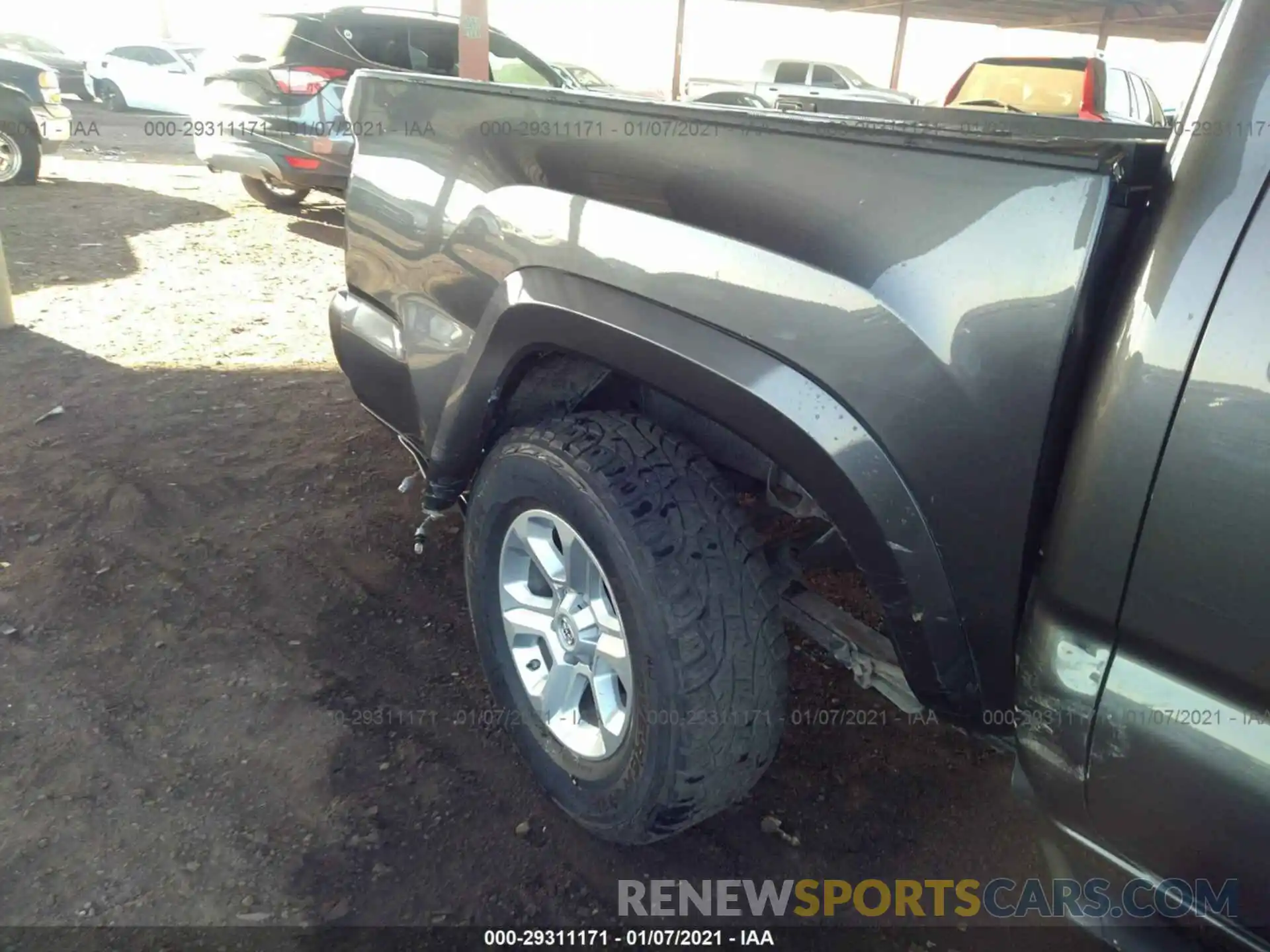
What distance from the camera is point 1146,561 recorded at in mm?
1185

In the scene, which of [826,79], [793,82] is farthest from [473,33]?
[826,79]

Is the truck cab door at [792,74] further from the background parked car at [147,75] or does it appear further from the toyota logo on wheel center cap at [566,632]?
the toyota logo on wheel center cap at [566,632]

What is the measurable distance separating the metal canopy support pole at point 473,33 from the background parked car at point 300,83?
1.12 meters

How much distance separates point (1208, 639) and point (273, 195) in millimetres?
9487

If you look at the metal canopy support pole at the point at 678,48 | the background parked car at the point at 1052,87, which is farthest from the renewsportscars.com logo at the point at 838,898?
the metal canopy support pole at the point at 678,48

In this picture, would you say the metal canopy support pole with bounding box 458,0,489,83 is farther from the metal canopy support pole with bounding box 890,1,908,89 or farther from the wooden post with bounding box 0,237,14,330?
the metal canopy support pole with bounding box 890,1,908,89

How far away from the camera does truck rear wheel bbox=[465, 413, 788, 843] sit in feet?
5.71

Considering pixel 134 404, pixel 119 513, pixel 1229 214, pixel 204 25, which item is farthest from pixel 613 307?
pixel 204 25

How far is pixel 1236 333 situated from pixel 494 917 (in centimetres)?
179

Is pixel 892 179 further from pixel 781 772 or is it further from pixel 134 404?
pixel 134 404

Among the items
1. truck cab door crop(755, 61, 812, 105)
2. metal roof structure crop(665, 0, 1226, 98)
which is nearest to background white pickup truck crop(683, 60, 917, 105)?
truck cab door crop(755, 61, 812, 105)

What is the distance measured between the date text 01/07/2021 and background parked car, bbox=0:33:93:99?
2182 cm

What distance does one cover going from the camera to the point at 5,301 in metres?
5.19

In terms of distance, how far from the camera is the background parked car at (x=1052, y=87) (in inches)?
330
